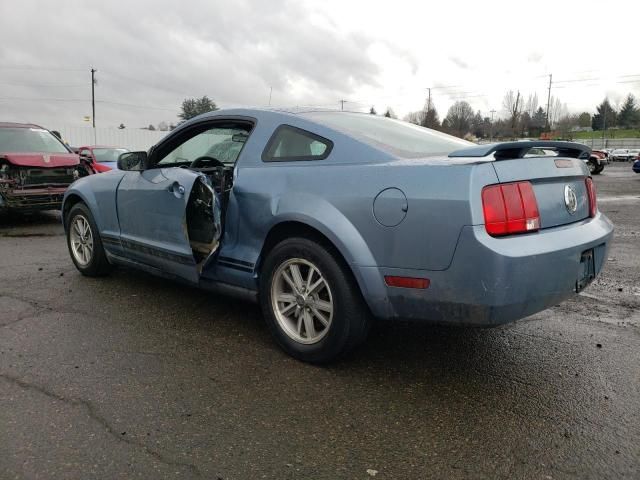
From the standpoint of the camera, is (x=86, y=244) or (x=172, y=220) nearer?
(x=172, y=220)

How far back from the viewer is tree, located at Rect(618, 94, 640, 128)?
10338 centimetres

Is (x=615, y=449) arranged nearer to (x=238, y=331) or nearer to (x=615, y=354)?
(x=615, y=354)

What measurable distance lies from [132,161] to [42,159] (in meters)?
5.47

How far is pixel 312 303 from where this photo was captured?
124 inches

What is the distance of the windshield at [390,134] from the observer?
10.3 feet

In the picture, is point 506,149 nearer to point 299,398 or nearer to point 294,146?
point 294,146

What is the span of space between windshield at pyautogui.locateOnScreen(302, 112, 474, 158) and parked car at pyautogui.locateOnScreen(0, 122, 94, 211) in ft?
22.8

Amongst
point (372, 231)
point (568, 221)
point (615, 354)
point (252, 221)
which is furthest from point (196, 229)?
point (615, 354)

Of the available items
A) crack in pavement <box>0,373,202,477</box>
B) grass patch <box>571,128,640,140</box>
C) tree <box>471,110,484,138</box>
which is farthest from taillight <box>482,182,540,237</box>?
grass patch <box>571,128,640,140</box>

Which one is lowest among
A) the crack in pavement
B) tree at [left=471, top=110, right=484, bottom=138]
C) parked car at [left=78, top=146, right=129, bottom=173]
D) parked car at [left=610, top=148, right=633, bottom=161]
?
the crack in pavement

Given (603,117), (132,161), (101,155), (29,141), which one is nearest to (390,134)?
(132,161)

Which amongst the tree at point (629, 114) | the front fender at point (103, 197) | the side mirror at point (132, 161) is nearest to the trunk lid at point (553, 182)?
the side mirror at point (132, 161)

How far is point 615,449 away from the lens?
2.32 m

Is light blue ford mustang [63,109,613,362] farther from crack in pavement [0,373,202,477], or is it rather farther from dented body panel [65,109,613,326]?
crack in pavement [0,373,202,477]
